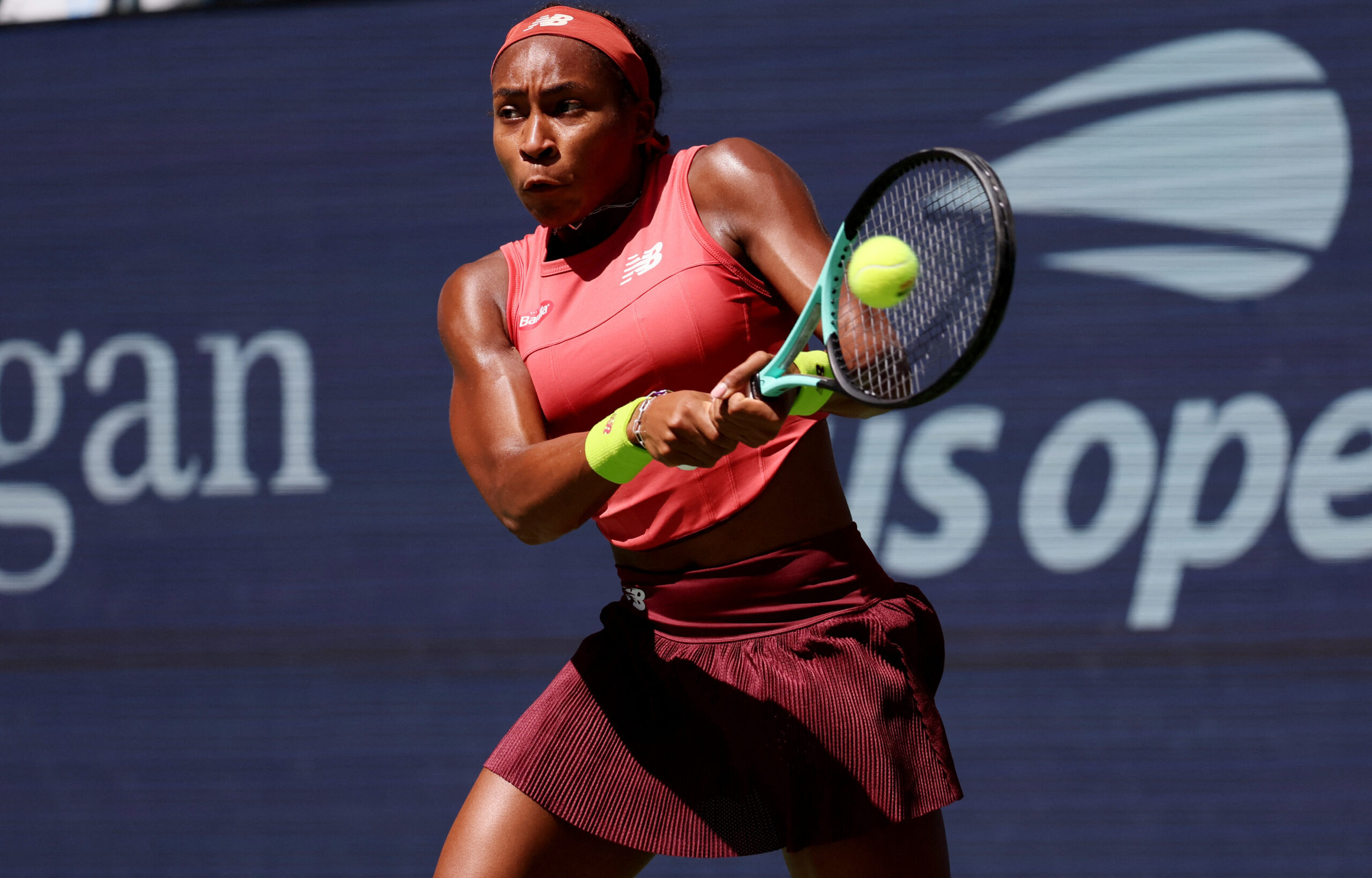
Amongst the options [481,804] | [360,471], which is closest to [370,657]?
[360,471]

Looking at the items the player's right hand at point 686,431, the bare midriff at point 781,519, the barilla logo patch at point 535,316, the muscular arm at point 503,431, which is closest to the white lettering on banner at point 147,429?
the muscular arm at point 503,431

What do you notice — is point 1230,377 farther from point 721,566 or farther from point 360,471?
point 360,471

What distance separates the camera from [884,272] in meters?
1.32

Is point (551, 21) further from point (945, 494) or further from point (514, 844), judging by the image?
point (945, 494)

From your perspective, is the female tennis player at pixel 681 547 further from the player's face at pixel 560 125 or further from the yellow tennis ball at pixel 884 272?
the yellow tennis ball at pixel 884 272

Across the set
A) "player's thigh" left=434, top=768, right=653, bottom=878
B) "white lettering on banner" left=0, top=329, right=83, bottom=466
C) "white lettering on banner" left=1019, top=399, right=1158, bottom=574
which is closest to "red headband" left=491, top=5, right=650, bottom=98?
"player's thigh" left=434, top=768, right=653, bottom=878

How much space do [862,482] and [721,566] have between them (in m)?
1.37

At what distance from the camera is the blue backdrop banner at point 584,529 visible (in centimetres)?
282

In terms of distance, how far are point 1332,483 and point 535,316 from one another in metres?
1.91

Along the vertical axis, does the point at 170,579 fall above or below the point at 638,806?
above

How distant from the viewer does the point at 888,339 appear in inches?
55.8

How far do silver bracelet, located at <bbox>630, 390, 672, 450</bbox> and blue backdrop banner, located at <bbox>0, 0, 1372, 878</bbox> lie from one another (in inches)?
63.5

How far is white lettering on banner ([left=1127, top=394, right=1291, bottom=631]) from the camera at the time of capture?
2818 mm

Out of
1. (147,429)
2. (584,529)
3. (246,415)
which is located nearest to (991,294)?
(584,529)
